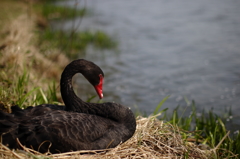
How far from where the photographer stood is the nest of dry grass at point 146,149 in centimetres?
322

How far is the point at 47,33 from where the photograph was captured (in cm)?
983

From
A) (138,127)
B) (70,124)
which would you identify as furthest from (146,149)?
(70,124)

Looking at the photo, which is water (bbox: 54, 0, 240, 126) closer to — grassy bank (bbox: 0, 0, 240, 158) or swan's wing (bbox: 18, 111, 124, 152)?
grassy bank (bbox: 0, 0, 240, 158)

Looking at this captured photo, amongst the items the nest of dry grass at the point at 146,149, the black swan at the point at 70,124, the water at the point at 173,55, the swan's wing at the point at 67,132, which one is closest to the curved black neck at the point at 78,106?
the black swan at the point at 70,124

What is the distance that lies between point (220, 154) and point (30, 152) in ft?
8.50

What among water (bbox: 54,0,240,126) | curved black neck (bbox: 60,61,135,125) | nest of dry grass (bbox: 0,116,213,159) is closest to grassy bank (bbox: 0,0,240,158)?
nest of dry grass (bbox: 0,116,213,159)

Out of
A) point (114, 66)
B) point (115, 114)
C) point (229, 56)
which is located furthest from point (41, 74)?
point (229, 56)

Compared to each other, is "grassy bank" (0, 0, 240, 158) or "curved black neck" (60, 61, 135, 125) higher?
"curved black neck" (60, 61, 135, 125)

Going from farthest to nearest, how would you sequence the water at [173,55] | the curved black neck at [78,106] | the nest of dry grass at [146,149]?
the water at [173,55] → the curved black neck at [78,106] → the nest of dry grass at [146,149]

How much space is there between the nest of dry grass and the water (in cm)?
252

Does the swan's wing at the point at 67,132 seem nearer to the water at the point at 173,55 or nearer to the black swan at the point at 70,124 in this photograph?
the black swan at the point at 70,124

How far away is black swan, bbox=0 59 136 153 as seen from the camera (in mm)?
3311

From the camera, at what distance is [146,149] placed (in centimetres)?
368

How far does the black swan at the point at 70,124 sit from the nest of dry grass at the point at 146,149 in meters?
0.08
